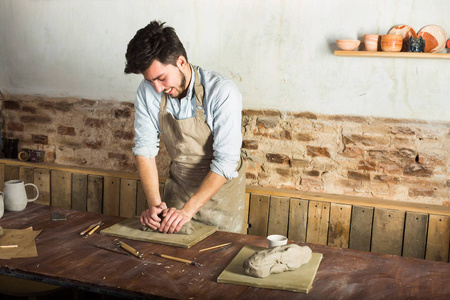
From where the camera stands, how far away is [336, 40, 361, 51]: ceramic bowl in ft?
10.6

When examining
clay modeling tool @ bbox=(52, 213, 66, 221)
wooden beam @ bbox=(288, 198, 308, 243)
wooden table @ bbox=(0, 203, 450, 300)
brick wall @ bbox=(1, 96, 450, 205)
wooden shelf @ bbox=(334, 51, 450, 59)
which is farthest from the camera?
wooden beam @ bbox=(288, 198, 308, 243)

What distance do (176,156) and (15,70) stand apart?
7.40ft

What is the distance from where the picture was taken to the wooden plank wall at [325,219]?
3266mm

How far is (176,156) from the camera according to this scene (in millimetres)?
2943

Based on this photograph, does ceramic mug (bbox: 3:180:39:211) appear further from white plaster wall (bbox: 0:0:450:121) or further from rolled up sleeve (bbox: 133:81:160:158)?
white plaster wall (bbox: 0:0:450:121)

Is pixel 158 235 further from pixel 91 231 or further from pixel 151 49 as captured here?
pixel 151 49

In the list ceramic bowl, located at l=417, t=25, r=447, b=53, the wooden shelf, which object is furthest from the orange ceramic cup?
ceramic bowl, located at l=417, t=25, r=447, b=53

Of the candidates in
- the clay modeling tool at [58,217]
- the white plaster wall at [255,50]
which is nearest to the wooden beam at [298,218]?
the white plaster wall at [255,50]

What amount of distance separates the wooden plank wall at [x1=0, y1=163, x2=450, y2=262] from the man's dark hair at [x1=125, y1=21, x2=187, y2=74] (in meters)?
1.49

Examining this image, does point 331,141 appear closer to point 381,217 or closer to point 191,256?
point 381,217

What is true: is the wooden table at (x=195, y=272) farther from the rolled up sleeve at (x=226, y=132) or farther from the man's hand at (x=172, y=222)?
the rolled up sleeve at (x=226, y=132)

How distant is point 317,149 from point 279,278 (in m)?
1.79

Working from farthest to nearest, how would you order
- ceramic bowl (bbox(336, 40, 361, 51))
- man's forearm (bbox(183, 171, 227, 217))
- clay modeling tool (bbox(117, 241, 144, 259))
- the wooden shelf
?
ceramic bowl (bbox(336, 40, 361, 51)) < the wooden shelf < man's forearm (bbox(183, 171, 227, 217)) < clay modeling tool (bbox(117, 241, 144, 259))

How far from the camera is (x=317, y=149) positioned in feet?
11.7
